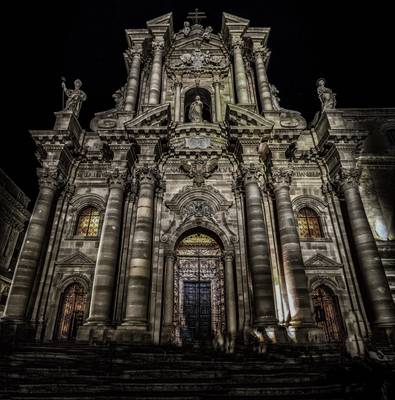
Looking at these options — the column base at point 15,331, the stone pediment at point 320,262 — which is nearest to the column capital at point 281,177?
the stone pediment at point 320,262

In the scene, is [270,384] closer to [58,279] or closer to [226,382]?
[226,382]

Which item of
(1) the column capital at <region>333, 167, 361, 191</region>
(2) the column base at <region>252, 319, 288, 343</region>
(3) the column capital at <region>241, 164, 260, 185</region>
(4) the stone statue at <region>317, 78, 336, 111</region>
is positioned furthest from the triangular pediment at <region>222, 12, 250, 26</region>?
(2) the column base at <region>252, 319, 288, 343</region>

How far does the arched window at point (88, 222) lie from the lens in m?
17.1

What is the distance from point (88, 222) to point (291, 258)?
39.0 ft

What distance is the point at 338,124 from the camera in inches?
690

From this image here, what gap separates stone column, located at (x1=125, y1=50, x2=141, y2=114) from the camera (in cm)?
2012

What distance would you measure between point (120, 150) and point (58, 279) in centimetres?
799

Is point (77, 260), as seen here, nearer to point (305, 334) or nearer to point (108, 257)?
point (108, 257)

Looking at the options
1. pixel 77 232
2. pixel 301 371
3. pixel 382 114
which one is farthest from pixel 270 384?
pixel 382 114

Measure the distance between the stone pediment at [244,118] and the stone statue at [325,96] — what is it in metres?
4.77

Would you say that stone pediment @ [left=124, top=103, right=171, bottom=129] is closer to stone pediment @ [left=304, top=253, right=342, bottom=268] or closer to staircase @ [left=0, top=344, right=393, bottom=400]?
stone pediment @ [left=304, top=253, right=342, bottom=268]

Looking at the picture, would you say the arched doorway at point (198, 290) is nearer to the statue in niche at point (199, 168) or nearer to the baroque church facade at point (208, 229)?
the baroque church facade at point (208, 229)

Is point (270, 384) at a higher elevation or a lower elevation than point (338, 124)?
lower

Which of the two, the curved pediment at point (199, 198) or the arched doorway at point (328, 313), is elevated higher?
the curved pediment at point (199, 198)
